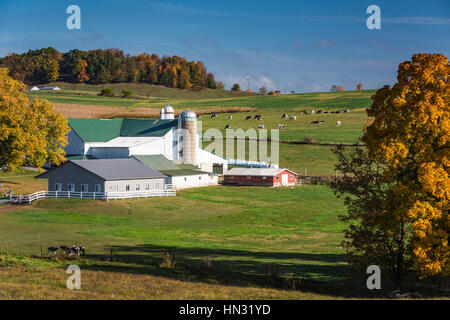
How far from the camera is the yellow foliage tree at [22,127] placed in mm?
56812

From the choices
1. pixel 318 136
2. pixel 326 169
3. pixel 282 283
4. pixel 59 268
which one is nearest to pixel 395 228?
pixel 282 283

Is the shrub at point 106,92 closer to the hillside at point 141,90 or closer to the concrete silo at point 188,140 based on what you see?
the hillside at point 141,90

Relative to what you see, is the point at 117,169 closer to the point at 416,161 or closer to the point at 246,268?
the point at 246,268

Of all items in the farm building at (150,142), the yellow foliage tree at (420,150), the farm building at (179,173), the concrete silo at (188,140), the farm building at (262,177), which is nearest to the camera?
the yellow foliage tree at (420,150)

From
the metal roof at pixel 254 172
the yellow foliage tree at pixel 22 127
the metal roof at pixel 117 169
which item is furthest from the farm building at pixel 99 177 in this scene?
the metal roof at pixel 254 172

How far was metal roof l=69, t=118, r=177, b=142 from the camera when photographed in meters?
81.6

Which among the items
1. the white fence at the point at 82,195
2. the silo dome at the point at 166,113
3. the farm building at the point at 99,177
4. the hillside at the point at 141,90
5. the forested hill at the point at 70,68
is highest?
the forested hill at the point at 70,68

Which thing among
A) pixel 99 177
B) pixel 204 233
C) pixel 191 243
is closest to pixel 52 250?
pixel 191 243

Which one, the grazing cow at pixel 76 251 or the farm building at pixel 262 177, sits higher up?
the farm building at pixel 262 177

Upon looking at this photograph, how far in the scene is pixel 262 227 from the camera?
47.2 m

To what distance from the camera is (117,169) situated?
6288 centimetres

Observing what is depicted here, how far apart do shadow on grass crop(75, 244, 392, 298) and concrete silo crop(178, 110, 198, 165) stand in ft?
144

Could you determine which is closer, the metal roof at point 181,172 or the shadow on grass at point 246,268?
the shadow on grass at point 246,268

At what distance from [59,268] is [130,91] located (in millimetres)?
150351
